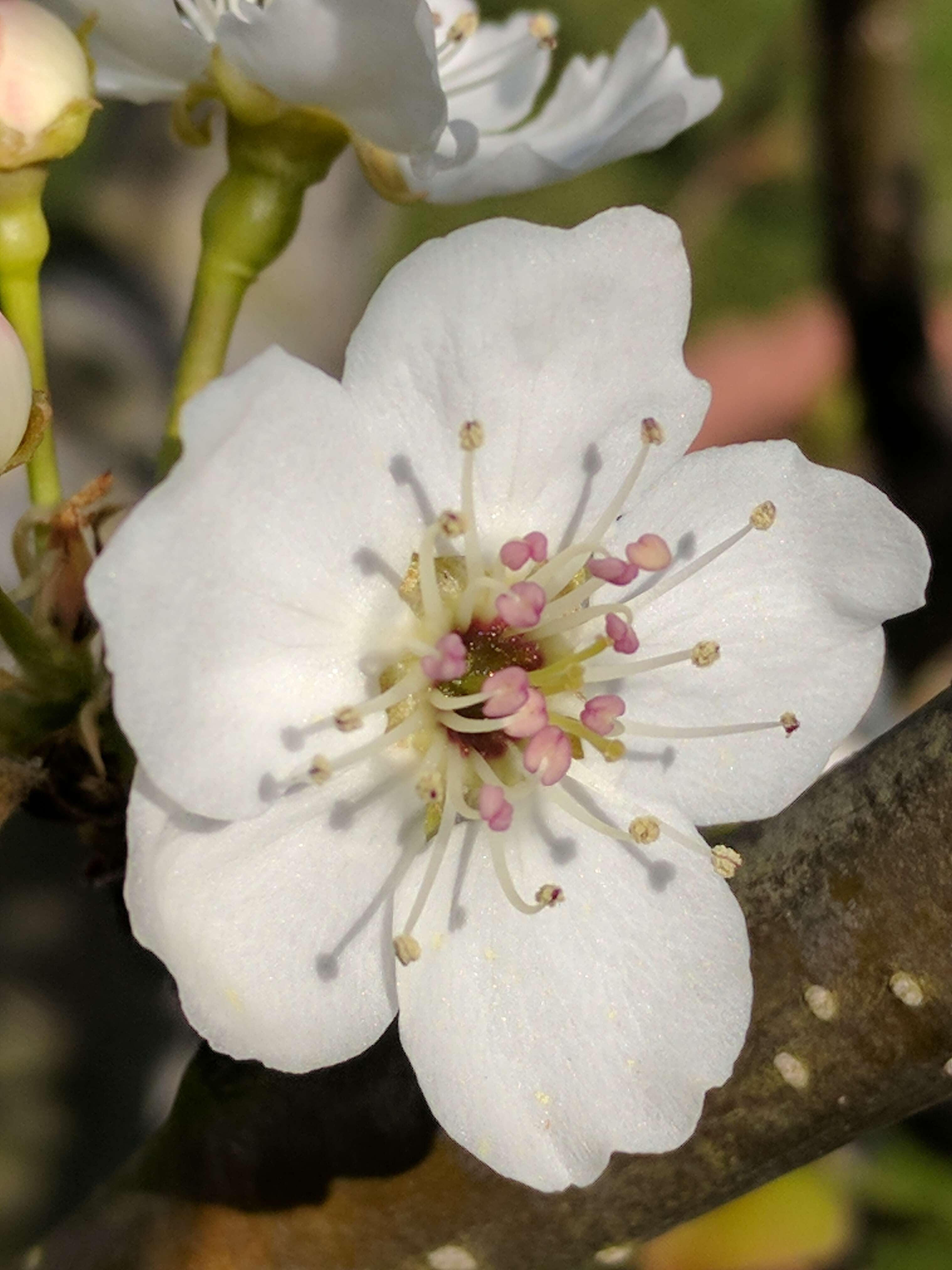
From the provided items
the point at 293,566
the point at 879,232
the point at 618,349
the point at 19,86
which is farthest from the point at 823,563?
the point at 879,232

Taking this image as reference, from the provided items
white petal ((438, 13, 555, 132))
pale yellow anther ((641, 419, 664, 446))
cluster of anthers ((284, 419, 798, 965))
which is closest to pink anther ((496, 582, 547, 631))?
cluster of anthers ((284, 419, 798, 965))

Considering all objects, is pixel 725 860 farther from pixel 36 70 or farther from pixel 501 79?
pixel 501 79

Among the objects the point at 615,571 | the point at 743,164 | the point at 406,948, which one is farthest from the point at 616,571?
the point at 743,164

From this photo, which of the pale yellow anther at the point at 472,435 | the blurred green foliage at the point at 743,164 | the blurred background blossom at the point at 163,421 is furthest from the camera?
the blurred green foliage at the point at 743,164

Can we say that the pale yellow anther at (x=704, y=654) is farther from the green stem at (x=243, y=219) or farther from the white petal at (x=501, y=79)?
the white petal at (x=501, y=79)

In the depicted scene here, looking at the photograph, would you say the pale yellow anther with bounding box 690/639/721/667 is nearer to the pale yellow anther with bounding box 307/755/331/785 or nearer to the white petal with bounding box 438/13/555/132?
the pale yellow anther with bounding box 307/755/331/785

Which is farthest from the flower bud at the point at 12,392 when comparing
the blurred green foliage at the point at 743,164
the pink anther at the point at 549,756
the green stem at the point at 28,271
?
the blurred green foliage at the point at 743,164
